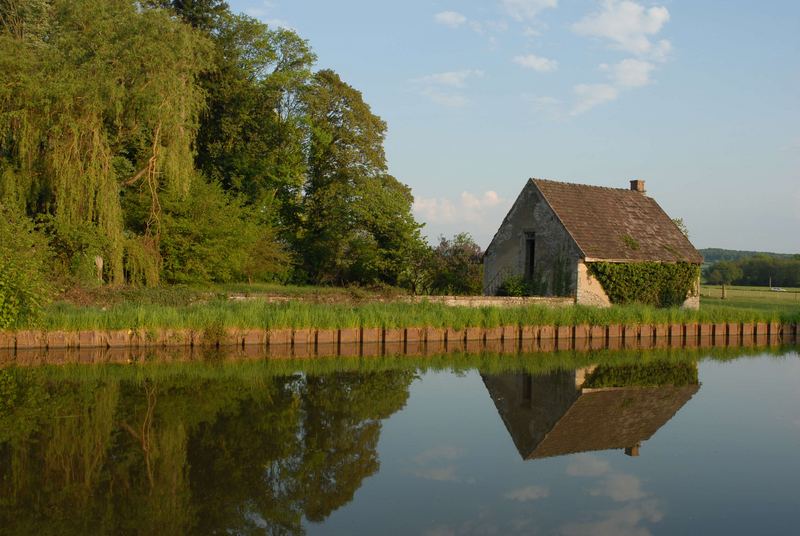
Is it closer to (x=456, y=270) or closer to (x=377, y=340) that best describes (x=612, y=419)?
(x=377, y=340)

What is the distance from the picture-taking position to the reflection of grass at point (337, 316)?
16.9 meters

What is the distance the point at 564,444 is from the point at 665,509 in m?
2.36

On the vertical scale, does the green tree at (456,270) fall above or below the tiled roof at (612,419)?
above

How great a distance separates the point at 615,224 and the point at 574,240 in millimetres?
3256

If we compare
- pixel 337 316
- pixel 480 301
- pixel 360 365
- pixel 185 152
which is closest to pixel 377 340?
pixel 337 316

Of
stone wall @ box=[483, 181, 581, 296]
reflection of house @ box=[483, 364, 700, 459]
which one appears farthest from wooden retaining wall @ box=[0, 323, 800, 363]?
stone wall @ box=[483, 181, 581, 296]

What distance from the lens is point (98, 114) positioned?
21219mm

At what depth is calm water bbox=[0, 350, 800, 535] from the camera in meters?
6.68

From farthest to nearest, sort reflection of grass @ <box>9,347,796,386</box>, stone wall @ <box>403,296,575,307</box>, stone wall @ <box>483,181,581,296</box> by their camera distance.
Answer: stone wall @ <box>483,181,581,296</box> < stone wall @ <box>403,296,575,307</box> < reflection of grass @ <box>9,347,796,386</box>

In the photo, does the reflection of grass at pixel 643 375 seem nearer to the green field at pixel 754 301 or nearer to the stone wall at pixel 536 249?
the stone wall at pixel 536 249

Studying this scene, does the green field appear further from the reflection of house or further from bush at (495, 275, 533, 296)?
the reflection of house

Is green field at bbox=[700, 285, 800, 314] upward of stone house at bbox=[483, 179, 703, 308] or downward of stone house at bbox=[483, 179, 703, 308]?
downward

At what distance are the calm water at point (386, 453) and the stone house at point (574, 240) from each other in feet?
39.5

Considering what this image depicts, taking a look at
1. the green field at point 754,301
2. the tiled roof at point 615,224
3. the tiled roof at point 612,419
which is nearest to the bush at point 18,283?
the tiled roof at point 612,419
